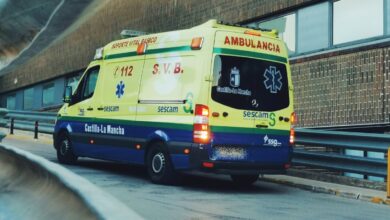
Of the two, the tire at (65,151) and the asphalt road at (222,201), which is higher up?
the tire at (65,151)

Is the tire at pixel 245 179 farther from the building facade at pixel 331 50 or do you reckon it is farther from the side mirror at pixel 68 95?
the side mirror at pixel 68 95

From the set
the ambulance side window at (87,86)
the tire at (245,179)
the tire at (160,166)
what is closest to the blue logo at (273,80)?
the tire at (245,179)

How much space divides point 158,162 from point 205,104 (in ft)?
4.79

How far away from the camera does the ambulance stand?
885 centimetres

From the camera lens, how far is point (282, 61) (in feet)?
31.8

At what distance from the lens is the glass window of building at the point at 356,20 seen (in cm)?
1205

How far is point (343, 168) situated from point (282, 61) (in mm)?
2312

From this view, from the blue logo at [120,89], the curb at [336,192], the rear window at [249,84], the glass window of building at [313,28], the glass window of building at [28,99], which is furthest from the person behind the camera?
the glass window of building at [28,99]

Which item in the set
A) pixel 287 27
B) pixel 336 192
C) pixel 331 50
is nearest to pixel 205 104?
pixel 336 192

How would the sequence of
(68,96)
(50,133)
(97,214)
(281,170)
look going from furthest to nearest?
1. (50,133)
2. (68,96)
3. (281,170)
4. (97,214)

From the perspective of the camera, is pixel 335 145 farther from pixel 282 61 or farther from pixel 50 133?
pixel 50 133

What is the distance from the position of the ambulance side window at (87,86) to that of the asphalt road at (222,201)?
166 centimetres

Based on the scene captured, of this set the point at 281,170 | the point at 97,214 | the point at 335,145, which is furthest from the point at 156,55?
the point at 97,214

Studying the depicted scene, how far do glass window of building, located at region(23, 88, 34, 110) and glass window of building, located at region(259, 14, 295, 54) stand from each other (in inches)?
763
